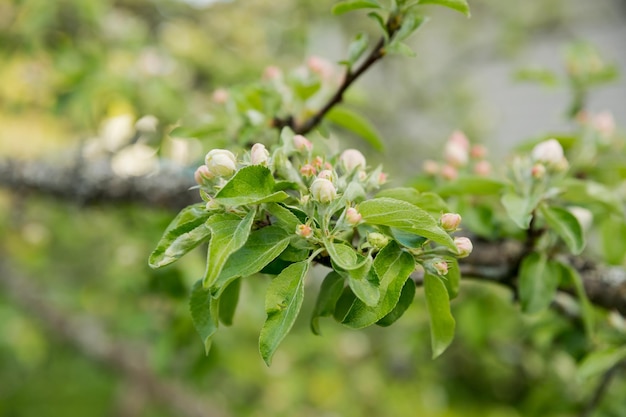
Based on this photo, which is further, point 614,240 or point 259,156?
point 614,240

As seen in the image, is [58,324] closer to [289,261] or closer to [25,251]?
[25,251]

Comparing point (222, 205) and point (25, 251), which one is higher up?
point (222, 205)

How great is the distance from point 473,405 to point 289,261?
2285 millimetres

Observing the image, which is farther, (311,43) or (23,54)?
(311,43)

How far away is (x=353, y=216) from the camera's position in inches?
19.3

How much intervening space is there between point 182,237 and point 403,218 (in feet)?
0.59

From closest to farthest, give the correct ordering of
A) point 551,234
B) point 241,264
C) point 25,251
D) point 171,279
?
point 241,264 → point 551,234 → point 171,279 → point 25,251

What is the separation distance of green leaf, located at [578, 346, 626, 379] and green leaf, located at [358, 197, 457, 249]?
0.37m

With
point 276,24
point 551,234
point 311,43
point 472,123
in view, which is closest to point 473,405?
point 472,123

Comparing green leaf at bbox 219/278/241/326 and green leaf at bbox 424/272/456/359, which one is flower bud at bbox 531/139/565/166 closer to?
green leaf at bbox 424/272/456/359

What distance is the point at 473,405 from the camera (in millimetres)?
2553

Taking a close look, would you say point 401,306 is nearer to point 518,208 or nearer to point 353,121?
point 518,208

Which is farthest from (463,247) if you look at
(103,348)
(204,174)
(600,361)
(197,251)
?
(103,348)

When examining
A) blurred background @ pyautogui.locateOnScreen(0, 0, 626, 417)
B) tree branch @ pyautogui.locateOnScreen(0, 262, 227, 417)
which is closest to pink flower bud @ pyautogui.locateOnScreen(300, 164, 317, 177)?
blurred background @ pyautogui.locateOnScreen(0, 0, 626, 417)
